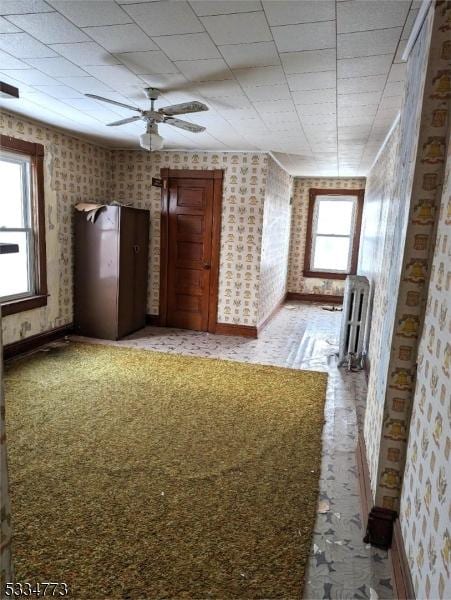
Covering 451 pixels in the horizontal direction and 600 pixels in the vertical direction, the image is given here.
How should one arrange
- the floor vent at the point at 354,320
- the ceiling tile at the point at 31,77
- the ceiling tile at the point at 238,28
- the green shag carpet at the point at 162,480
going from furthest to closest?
the floor vent at the point at 354,320, the ceiling tile at the point at 31,77, the ceiling tile at the point at 238,28, the green shag carpet at the point at 162,480

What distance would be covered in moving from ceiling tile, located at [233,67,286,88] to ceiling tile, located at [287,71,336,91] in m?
0.08

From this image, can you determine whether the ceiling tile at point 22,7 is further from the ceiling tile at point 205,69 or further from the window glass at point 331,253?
the window glass at point 331,253

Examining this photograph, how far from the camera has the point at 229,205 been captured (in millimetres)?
5133

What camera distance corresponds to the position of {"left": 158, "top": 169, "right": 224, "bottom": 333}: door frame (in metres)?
5.15

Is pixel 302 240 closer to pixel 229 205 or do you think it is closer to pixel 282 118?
pixel 229 205

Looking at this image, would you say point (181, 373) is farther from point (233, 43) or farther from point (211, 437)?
point (233, 43)

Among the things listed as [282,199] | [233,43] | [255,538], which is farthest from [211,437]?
[282,199]

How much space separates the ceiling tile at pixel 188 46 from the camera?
6.86 feet

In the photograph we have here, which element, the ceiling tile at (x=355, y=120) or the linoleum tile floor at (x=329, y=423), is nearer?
the linoleum tile floor at (x=329, y=423)

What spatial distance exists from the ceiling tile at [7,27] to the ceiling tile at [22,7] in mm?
104

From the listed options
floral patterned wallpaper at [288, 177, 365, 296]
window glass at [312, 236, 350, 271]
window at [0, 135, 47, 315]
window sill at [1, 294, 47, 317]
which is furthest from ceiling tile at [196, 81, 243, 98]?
window glass at [312, 236, 350, 271]

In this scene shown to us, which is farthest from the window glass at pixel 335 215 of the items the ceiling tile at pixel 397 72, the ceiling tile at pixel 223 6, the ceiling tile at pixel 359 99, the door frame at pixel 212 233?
the ceiling tile at pixel 223 6

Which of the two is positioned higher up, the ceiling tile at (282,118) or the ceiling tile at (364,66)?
the ceiling tile at (282,118)

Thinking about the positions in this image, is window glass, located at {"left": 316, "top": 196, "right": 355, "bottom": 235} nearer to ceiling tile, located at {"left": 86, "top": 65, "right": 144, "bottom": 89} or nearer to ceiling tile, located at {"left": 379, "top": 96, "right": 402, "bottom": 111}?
ceiling tile, located at {"left": 379, "top": 96, "right": 402, "bottom": 111}
